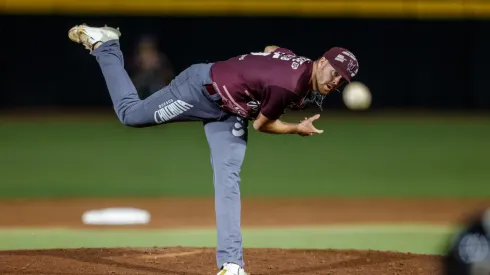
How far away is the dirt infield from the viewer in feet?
20.8

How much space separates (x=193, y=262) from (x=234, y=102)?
157cm

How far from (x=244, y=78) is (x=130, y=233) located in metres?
3.57

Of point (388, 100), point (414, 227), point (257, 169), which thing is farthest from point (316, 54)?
point (414, 227)

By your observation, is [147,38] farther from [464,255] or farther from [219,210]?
[464,255]

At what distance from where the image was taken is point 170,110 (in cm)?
582

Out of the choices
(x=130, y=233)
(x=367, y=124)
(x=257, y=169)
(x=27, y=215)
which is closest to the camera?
(x=130, y=233)

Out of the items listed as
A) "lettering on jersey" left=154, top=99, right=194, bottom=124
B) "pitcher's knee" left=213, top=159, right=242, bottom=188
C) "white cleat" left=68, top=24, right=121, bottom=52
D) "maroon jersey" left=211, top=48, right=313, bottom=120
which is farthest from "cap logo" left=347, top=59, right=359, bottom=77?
"white cleat" left=68, top=24, right=121, bottom=52

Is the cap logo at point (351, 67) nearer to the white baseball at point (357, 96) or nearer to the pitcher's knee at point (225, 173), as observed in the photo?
→ the pitcher's knee at point (225, 173)

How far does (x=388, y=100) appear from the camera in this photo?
24.7 metres

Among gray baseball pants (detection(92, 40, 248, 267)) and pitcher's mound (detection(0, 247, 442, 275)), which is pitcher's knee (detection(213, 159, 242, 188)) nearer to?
gray baseball pants (detection(92, 40, 248, 267))

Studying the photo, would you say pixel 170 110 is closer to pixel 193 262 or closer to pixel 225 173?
pixel 225 173

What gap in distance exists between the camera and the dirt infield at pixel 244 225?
20.8 feet

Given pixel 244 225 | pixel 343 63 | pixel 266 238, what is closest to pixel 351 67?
pixel 343 63

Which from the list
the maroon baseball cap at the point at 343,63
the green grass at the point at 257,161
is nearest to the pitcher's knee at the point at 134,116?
the maroon baseball cap at the point at 343,63
